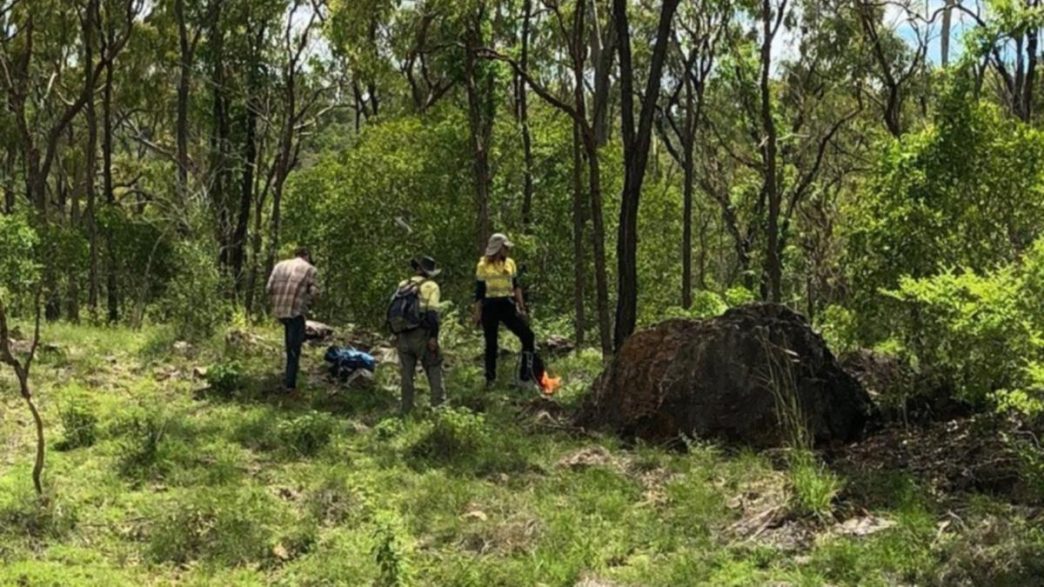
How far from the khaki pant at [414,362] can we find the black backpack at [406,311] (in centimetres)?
11

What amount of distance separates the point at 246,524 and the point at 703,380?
4.18m

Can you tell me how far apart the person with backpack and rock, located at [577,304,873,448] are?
1.76 m

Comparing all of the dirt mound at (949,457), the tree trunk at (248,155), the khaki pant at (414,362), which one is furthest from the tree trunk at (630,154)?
the tree trunk at (248,155)

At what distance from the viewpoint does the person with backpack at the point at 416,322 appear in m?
9.17

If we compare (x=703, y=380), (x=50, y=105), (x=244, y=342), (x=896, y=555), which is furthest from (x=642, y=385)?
(x=50, y=105)

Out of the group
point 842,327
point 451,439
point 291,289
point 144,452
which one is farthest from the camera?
point 291,289

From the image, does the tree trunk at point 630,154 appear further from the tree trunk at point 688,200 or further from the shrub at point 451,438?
the tree trunk at point 688,200

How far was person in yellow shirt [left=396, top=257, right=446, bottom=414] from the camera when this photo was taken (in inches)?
363

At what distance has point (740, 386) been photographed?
8398 mm

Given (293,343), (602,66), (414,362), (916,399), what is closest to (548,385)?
(414,362)

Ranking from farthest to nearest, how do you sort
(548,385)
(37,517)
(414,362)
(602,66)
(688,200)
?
(688,200) → (602,66) → (548,385) → (414,362) → (37,517)

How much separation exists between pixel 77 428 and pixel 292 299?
2717 mm

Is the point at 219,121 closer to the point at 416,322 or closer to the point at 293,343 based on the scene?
the point at 293,343

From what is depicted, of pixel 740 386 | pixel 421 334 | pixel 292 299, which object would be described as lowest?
pixel 740 386
